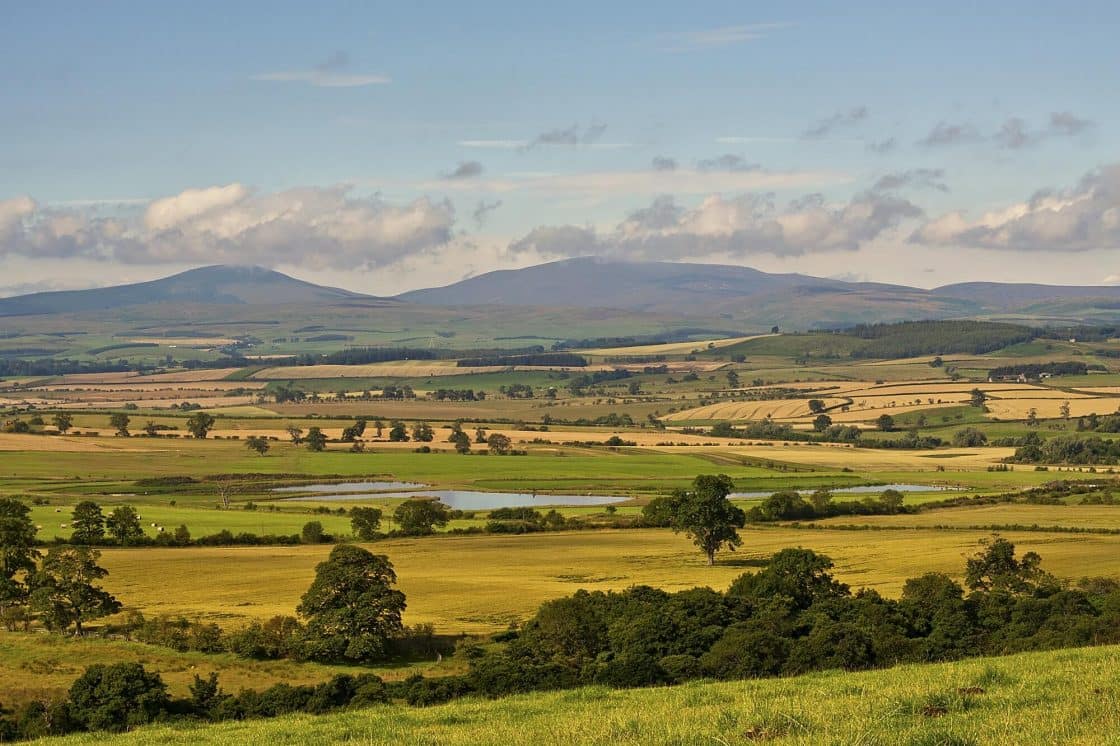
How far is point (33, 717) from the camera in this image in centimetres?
3500

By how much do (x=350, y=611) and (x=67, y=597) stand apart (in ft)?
48.2

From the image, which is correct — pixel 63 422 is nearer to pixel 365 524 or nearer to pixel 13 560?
pixel 365 524

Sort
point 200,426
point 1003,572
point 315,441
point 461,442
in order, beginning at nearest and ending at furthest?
point 1003,572 < point 461,442 < point 315,441 < point 200,426

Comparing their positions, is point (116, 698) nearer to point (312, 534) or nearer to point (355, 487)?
point (312, 534)

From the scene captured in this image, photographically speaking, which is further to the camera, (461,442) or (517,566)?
(461,442)

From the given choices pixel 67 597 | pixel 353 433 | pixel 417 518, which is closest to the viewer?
pixel 67 597

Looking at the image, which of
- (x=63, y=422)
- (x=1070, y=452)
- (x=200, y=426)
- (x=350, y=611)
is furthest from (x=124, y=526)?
(x=1070, y=452)

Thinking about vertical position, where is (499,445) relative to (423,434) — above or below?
below

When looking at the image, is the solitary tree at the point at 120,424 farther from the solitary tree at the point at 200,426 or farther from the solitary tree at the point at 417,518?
the solitary tree at the point at 417,518

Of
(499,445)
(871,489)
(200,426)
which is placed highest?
(200,426)

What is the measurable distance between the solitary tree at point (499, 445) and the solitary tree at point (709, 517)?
79540mm

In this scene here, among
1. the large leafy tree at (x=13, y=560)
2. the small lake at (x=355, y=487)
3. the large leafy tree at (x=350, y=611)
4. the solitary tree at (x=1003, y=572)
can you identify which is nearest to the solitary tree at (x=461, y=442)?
the small lake at (x=355, y=487)

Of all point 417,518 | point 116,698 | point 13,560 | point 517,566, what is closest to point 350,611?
point 116,698

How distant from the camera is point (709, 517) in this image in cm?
8181
